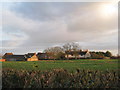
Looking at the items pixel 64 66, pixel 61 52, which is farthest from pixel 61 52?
pixel 64 66

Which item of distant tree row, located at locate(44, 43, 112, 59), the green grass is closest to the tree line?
distant tree row, located at locate(44, 43, 112, 59)

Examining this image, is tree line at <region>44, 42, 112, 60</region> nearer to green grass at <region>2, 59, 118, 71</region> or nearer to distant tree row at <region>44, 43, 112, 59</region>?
distant tree row at <region>44, 43, 112, 59</region>

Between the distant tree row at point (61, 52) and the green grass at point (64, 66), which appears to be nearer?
the green grass at point (64, 66)

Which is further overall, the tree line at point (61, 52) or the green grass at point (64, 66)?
the tree line at point (61, 52)

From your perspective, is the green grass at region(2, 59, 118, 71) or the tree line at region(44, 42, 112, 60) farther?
the tree line at region(44, 42, 112, 60)

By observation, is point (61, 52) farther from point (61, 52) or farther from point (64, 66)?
point (64, 66)

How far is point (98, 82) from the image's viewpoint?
423 centimetres

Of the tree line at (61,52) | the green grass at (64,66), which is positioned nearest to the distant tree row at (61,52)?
the tree line at (61,52)

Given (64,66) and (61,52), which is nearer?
(64,66)

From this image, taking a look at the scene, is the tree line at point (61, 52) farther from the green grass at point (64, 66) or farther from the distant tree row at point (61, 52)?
the green grass at point (64, 66)

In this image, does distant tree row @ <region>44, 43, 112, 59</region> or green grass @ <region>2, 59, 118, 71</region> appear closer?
green grass @ <region>2, 59, 118, 71</region>

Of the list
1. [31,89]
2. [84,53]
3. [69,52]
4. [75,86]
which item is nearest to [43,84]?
[31,89]

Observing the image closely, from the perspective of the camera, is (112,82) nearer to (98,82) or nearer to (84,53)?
(98,82)

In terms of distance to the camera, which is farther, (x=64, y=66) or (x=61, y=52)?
(x=61, y=52)
